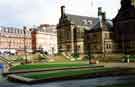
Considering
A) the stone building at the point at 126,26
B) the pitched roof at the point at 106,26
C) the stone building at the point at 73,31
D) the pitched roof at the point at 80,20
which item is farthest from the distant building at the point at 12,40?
the stone building at the point at 126,26

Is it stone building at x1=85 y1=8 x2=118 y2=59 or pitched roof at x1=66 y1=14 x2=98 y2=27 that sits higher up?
pitched roof at x1=66 y1=14 x2=98 y2=27

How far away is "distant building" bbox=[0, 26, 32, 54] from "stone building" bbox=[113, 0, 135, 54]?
8259 centimetres

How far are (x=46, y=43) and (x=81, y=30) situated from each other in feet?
321

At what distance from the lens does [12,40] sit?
168250 millimetres

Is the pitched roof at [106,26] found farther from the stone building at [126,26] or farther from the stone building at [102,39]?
the stone building at [126,26]

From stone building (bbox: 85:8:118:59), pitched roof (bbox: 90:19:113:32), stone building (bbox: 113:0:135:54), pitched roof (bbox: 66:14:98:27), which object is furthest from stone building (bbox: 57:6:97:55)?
stone building (bbox: 113:0:135:54)

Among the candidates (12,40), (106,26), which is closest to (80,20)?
(106,26)

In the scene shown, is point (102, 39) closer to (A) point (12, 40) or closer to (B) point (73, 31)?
(B) point (73, 31)

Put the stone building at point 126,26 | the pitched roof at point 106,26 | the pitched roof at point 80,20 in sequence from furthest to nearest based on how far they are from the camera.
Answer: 1. the pitched roof at point 80,20
2. the pitched roof at point 106,26
3. the stone building at point 126,26

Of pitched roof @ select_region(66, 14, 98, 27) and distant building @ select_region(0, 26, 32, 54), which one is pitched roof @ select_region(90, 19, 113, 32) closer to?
pitched roof @ select_region(66, 14, 98, 27)

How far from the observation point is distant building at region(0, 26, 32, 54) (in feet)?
530

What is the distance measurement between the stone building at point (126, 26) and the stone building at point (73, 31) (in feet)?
46.0

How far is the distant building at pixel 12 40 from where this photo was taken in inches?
6363

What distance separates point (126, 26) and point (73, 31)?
68.5 ft
